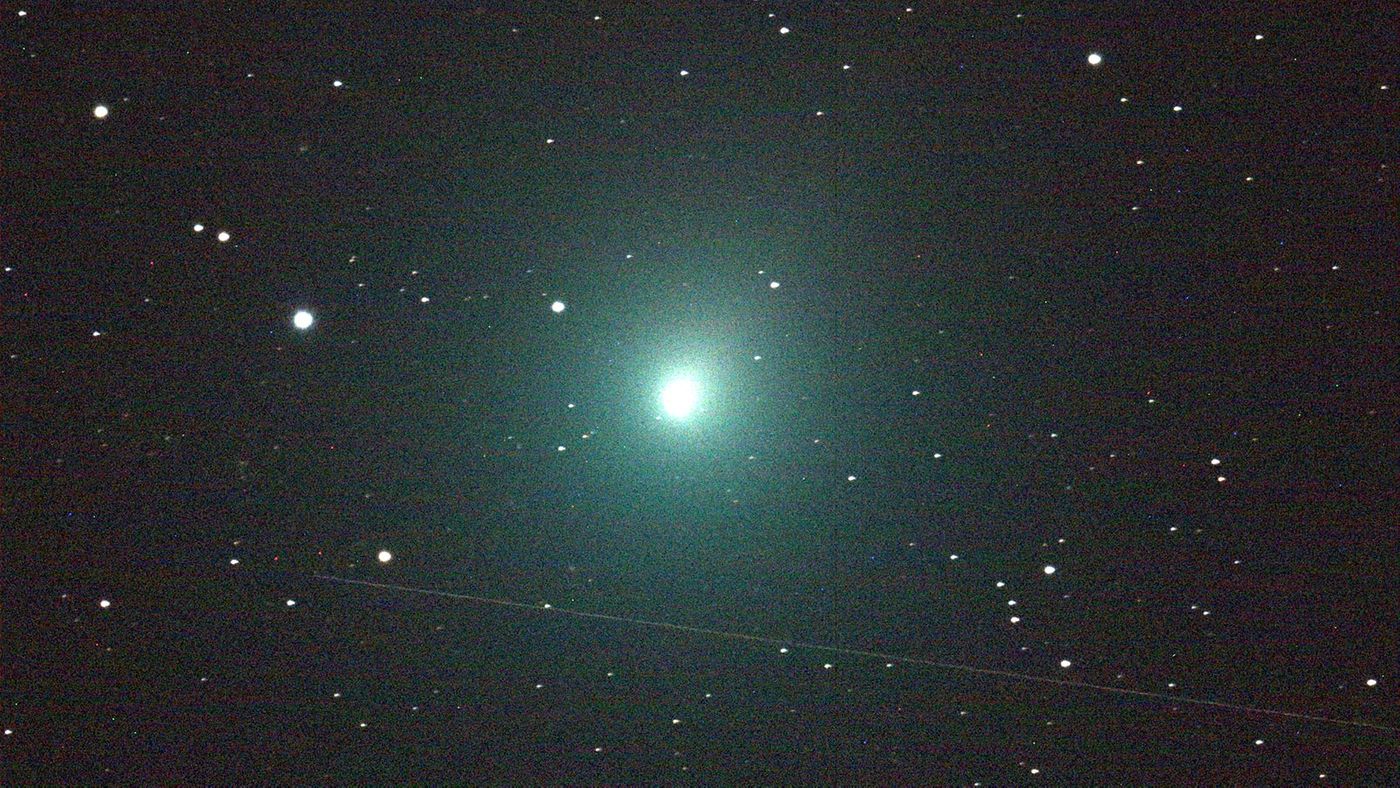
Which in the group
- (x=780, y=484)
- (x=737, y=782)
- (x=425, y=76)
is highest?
(x=425, y=76)

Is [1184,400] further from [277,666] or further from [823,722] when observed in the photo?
[277,666]

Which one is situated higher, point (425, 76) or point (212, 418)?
point (425, 76)

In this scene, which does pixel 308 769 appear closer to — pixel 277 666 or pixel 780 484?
pixel 277 666

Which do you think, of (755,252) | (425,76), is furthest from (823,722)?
(425,76)
